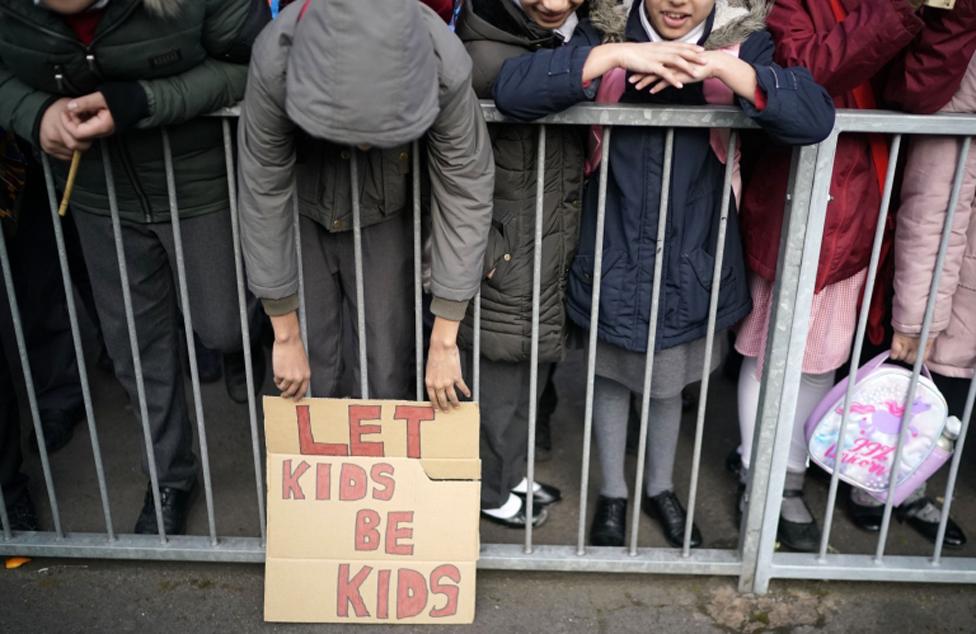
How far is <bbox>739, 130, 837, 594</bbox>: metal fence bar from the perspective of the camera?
2.81 meters

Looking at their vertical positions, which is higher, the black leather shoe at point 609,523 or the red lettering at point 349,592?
the red lettering at point 349,592

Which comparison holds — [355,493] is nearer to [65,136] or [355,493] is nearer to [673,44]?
[65,136]

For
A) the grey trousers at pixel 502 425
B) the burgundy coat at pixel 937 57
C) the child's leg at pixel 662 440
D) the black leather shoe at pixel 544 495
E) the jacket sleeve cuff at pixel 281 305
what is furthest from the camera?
the black leather shoe at pixel 544 495

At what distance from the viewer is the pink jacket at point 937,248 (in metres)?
2.91

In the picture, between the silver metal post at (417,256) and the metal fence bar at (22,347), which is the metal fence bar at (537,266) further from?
the metal fence bar at (22,347)

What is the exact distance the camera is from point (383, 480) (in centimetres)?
307

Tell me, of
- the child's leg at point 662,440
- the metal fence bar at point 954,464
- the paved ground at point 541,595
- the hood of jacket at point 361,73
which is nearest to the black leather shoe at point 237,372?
the paved ground at point 541,595

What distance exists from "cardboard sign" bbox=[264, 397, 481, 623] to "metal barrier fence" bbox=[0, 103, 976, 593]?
134mm

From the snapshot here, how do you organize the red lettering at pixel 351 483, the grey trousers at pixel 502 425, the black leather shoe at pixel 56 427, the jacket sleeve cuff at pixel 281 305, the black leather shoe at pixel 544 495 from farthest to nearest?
the black leather shoe at pixel 56 427 < the black leather shoe at pixel 544 495 < the grey trousers at pixel 502 425 < the red lettering at pixel 351 483 < the jacket sleeve cuff at pixel 281 305

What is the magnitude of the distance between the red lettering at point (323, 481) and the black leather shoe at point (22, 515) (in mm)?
1138

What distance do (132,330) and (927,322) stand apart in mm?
2340

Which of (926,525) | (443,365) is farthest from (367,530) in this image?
(926,525)

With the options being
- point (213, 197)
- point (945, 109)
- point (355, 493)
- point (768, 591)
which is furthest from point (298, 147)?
point (768, 591)

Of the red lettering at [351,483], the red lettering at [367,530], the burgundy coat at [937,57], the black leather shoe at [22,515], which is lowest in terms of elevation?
the black leather shoe at [22,515]
